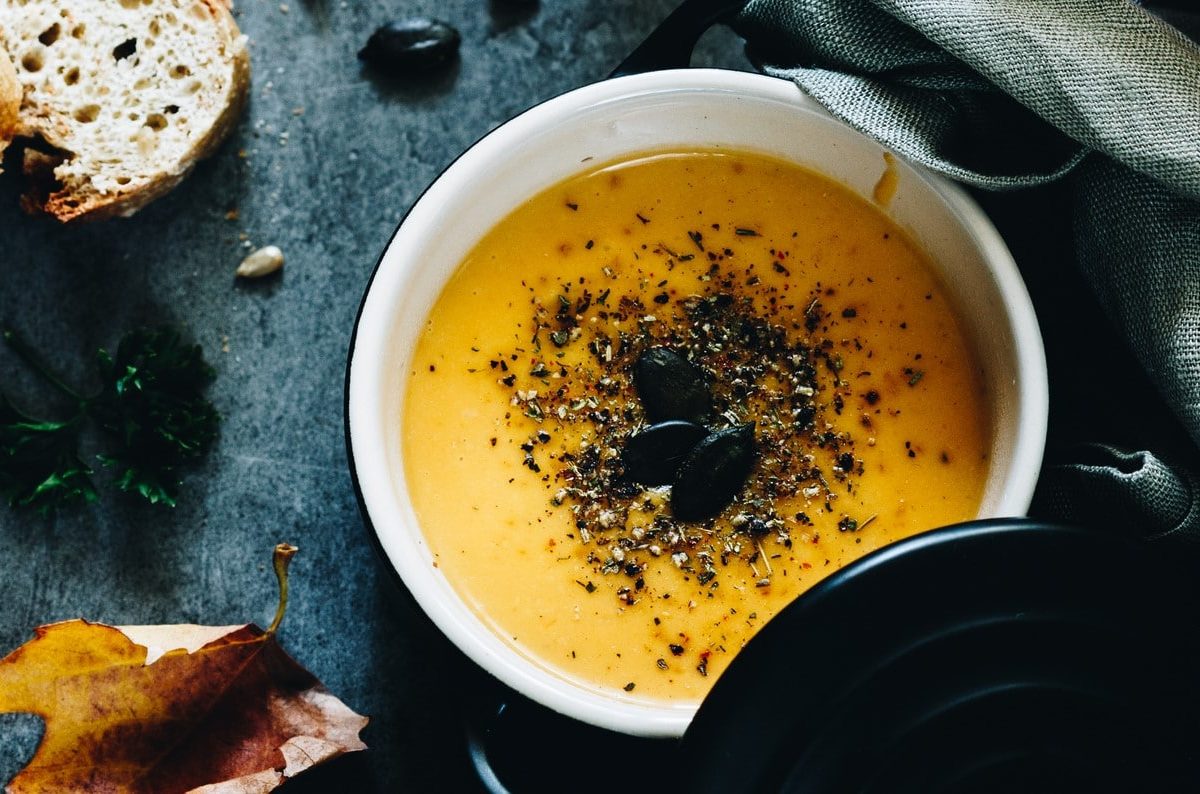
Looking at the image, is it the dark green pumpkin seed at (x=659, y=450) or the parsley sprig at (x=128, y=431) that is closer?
the dark green pumpkin seed at (x=659, y=450)

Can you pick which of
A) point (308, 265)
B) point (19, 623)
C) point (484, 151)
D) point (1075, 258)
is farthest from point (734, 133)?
point (19, 623)

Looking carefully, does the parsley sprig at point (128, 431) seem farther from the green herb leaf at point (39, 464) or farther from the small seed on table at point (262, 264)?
the small seed on table at point (262, 264)

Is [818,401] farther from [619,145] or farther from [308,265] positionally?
[308,265]

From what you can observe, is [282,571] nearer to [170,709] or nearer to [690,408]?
[170,709]

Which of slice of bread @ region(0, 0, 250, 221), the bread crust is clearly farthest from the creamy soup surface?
the bread crust

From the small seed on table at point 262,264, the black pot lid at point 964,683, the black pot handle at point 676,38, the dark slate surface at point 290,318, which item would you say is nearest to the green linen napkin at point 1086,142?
the black pot handle at point 676,38

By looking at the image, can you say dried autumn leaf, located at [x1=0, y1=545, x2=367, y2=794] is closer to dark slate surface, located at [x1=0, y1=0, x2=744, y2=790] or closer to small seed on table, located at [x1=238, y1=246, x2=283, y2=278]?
dark slate surface, located at [x1=0, y1=0, x2=744, y2=790]
